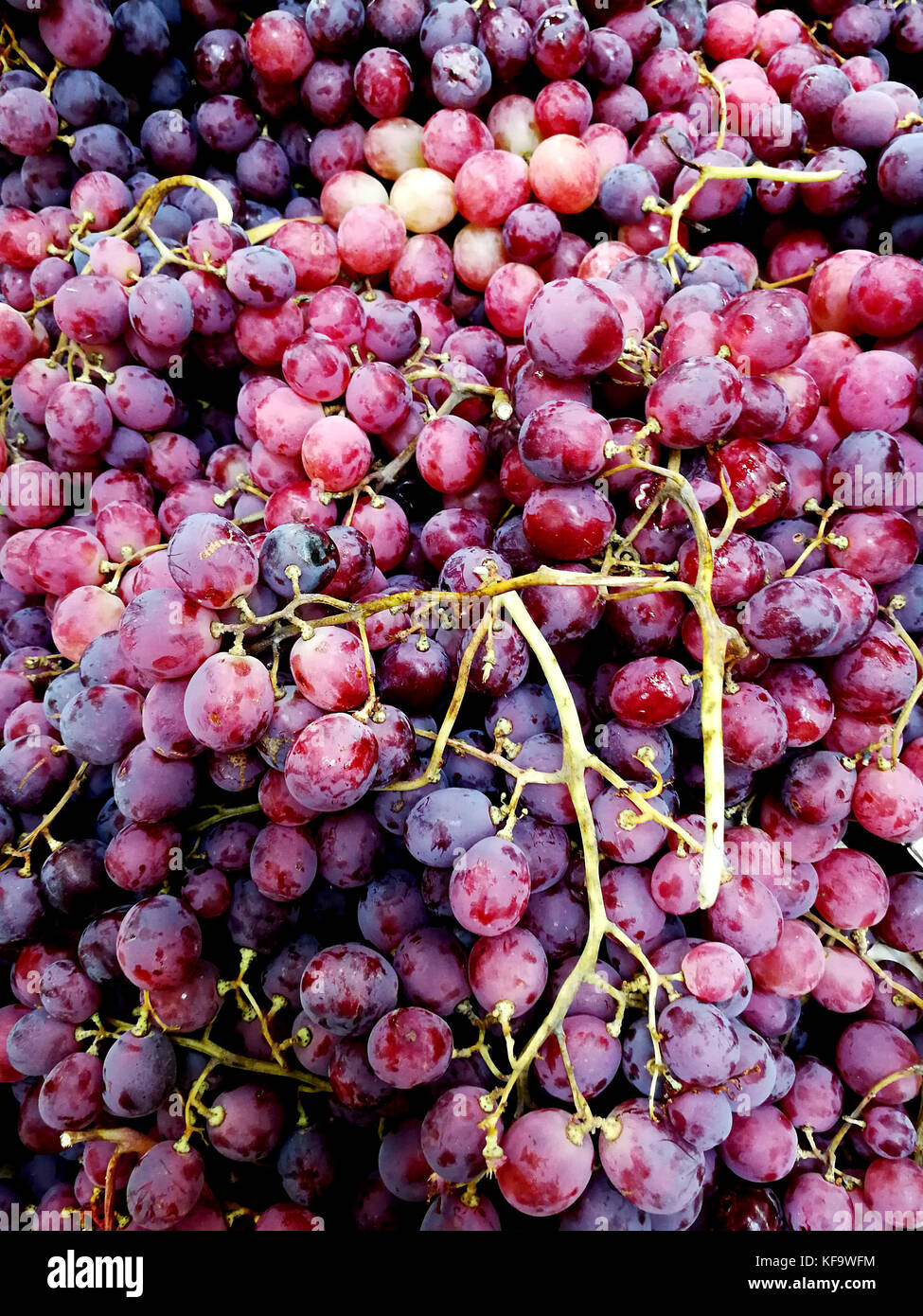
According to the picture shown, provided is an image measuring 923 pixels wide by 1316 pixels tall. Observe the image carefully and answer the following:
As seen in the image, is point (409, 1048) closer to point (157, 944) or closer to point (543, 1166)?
point (543, 1166)

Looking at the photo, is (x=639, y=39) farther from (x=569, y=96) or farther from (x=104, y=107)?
(x=104, y=107)

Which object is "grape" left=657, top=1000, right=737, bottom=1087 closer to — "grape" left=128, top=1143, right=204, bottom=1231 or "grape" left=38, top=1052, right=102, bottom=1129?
"grape" left=128, top=1143, right=204, bottom=1231

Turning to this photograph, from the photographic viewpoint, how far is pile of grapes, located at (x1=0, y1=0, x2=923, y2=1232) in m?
0.91

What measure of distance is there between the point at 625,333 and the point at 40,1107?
1284 millimetres

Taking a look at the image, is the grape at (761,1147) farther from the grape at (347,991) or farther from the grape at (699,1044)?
the grape at (347,991)

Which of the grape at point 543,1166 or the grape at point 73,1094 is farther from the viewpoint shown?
the grape at point 73,1094

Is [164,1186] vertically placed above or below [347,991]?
below

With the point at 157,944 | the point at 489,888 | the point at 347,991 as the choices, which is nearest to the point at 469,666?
the point at 489,888

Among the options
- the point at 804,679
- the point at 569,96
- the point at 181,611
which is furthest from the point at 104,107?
the point at 804,679

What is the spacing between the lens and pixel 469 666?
912 mm

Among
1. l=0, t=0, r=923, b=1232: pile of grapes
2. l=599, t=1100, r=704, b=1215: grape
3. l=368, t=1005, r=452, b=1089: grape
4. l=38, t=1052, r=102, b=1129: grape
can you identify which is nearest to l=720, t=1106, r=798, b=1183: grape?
l=0, t=0, r=923, b=1232: pile of grapes

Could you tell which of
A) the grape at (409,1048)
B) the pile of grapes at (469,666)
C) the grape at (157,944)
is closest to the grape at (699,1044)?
the pile of grapes at (469,666)

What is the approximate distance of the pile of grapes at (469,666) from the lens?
2.97 ft
